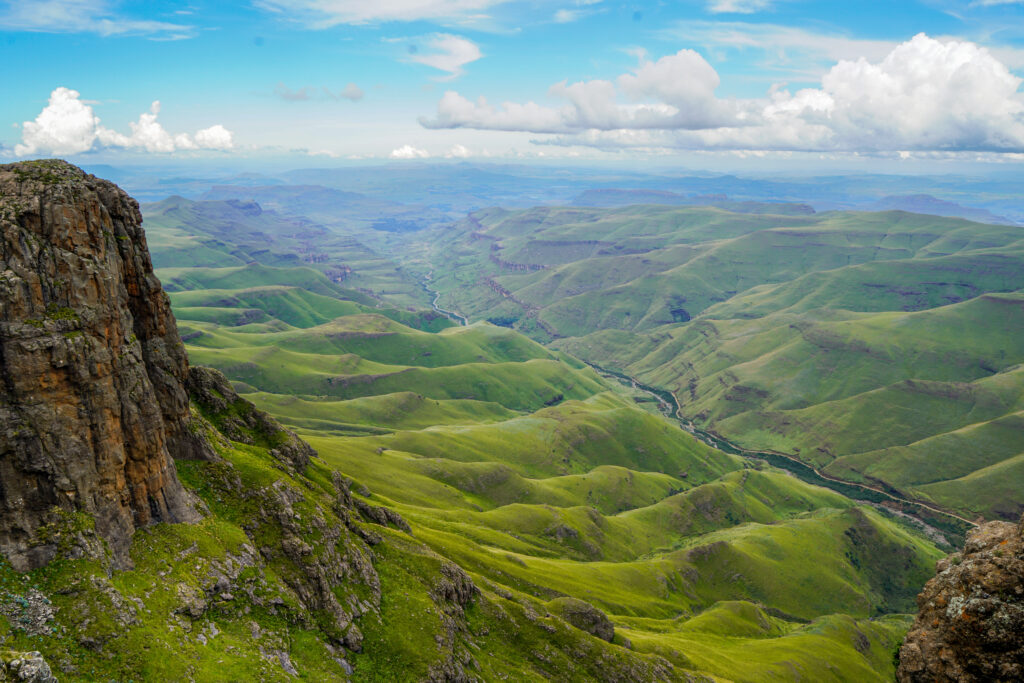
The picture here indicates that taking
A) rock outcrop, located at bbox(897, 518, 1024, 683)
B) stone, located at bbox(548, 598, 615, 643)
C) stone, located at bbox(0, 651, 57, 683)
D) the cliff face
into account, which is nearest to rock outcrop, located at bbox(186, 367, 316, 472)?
the cliff face

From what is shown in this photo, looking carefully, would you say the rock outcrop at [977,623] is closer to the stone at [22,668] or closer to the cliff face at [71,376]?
the stone at [22,668]

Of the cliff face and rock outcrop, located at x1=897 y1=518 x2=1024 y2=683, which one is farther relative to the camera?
the cliff face

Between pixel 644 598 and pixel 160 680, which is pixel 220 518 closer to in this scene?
pixel 160 680

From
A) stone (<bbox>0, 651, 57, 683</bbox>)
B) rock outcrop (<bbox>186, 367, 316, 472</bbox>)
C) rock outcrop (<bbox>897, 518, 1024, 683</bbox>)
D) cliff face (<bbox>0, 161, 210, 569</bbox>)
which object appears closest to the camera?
stone (<bbox>0, 651, 57, 683</bbox>)

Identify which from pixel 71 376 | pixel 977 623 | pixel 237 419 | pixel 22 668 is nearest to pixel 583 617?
pixel 237 419

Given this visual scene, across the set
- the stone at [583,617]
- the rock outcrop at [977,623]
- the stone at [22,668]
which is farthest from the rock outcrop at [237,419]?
the rock outcrop at [977,623]

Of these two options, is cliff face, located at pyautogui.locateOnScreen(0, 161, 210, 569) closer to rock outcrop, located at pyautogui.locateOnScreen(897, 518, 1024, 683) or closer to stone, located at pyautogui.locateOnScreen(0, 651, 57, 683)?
stone, located at pyautogui.locateOnScreen(0, 651, 57, 683)
